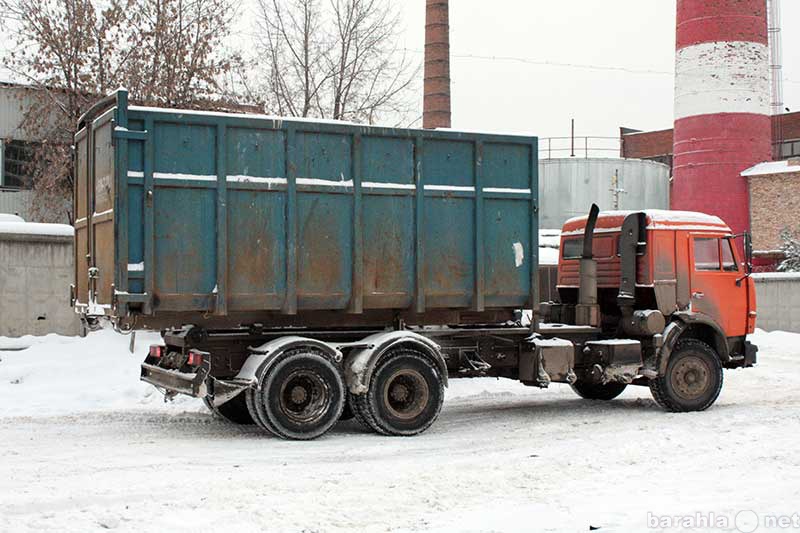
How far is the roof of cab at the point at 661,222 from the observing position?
1252 centimetres

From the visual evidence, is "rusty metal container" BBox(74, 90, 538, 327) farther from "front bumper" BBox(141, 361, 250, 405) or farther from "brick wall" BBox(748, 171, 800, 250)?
"brick wall" BBox(748, 171, 800, 250)

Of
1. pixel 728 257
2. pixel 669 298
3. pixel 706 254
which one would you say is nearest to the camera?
pixel 669 298

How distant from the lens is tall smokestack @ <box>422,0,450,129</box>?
1206 inches

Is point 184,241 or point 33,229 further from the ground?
point 33,229

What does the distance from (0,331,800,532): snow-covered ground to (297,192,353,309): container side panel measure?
5.06ft

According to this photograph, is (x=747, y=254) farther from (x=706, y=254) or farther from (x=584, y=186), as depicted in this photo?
(x=584, y=186)

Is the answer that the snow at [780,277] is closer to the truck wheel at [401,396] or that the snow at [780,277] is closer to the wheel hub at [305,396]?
the truck wheel at [401,396]

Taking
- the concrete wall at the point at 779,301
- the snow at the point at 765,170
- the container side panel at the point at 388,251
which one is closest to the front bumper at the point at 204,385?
the container side panel at the point at 388,251

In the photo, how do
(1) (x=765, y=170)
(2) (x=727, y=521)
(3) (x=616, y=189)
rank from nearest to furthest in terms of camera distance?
(2) (x=727, y=521)
(1) (x=765, y=170)
(3) (x=616, y=189)

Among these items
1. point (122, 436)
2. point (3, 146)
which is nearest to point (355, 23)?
point (3, 146)

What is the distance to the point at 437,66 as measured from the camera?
3122 centimetres

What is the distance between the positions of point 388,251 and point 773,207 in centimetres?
2783

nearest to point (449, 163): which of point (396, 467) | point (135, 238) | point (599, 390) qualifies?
point (135, 238)

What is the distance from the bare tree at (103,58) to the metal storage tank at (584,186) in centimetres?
1900
